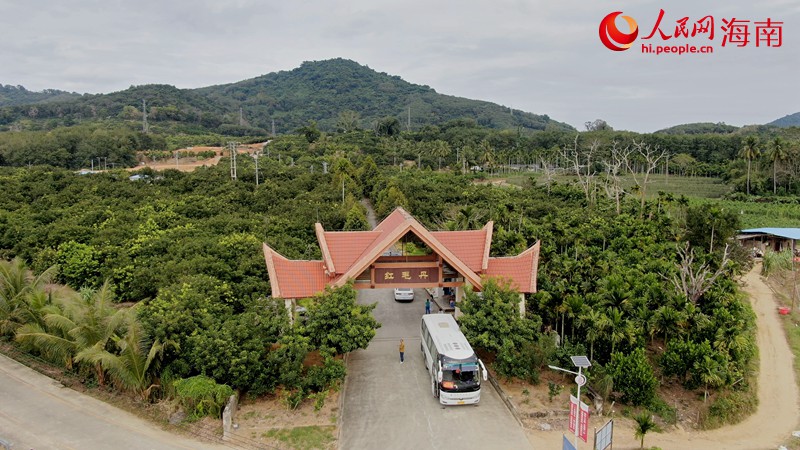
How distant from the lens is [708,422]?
16875 millimetres

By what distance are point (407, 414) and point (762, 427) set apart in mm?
10908

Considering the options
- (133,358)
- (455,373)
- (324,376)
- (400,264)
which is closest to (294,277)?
(400,264)

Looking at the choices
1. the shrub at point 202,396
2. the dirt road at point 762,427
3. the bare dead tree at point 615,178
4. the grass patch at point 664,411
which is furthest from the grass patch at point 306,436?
the bare dead tree at point 615,178

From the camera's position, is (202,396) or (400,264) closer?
(202,396)

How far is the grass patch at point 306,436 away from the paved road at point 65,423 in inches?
75.7

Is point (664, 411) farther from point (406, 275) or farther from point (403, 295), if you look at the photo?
point (403, 295)

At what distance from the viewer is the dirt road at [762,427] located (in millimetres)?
15711

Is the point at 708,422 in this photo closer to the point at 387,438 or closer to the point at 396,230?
Result: the point at 387,438

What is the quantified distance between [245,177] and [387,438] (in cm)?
4474

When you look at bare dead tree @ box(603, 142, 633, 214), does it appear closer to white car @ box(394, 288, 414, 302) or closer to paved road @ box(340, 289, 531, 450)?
white car @ box(394, 288, 414, 302)

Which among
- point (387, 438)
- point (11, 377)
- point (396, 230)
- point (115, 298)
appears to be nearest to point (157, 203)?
point (115, 298)

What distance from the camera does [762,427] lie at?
55.5 ft

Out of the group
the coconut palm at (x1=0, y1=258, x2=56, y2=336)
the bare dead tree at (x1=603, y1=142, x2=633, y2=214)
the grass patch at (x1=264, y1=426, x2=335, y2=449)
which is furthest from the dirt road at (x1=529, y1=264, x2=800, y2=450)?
the bare dead tree at (x1=603, y1=142, x2=633, y2=214)

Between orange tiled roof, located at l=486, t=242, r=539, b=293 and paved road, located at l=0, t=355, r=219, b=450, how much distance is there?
37.8ft
